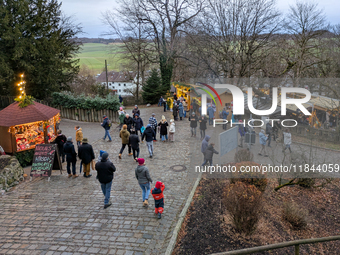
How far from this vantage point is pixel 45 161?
10086 mm

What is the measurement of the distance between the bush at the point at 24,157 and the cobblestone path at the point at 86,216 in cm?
199

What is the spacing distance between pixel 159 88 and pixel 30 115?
2088 centimetres

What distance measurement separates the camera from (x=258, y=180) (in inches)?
332

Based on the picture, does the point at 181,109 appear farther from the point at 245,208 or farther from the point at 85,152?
the point at 245,208

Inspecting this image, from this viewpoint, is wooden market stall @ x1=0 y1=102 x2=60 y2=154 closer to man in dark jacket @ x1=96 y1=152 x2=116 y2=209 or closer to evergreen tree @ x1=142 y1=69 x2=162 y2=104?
man in dark jacket @ x1=96 y1=152 x2=116 y2=209

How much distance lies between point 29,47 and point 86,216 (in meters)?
17.6

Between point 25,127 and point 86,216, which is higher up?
point 25,127

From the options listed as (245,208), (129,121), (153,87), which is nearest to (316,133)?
(245,208)

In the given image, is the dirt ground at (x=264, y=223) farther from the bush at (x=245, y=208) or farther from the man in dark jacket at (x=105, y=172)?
the man in dark jacket at (x=105, y=172)

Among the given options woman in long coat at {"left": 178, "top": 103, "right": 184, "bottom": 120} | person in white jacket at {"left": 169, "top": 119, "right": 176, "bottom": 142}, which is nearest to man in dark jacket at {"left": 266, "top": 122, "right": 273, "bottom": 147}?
person in white jacket at {"left": 169, "top": 119, "right": 176, "bottom": 142}

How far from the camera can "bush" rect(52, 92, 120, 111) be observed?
2002 cm

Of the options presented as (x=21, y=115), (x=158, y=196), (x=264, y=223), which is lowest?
(x=264, y=223)

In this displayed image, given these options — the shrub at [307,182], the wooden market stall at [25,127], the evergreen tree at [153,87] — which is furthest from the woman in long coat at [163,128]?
the evergreen tree at [153,87]

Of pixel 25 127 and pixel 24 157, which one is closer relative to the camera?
pixel 24 157
